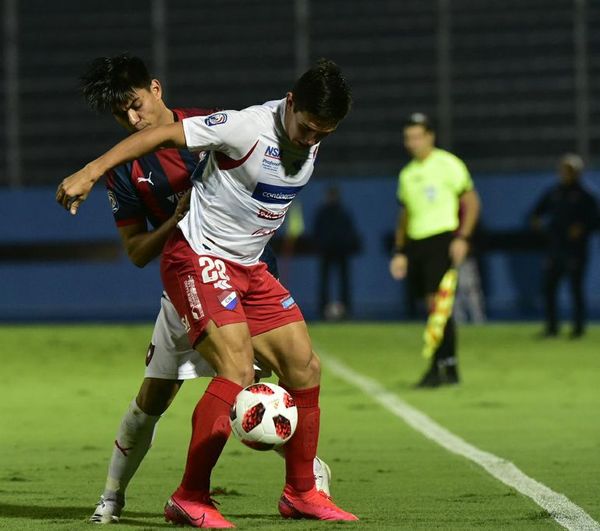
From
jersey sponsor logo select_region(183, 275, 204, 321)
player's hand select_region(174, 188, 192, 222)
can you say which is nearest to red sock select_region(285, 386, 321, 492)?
jersey sponsor logo select_region(183, 275, 204, 321)

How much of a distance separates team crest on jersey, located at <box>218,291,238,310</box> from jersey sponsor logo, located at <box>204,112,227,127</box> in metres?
0.66

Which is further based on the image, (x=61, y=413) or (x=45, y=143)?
(x=45, y=143)

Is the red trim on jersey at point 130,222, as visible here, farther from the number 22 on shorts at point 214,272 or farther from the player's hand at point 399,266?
the player's hand at point 399,266

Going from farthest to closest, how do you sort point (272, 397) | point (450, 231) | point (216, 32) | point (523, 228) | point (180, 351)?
1. point (216, 32)
2. point (523, 228)
3. point (450, 231)
4. point (180, 351)
5. point (272, 397)

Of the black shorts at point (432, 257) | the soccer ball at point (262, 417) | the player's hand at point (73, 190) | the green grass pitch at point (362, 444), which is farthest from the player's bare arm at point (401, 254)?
the player's hand at point (73, 190)

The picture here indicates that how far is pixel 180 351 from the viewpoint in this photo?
18.2 ft

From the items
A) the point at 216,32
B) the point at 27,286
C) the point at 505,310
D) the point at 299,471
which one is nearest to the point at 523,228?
the point at 505,310

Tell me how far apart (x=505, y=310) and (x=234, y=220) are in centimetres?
1829

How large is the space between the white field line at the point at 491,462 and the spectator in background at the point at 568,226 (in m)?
6.26

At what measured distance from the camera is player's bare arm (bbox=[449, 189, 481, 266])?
11.5 metres

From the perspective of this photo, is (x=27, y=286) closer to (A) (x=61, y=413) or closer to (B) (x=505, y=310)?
(B) (x=505, y=310)

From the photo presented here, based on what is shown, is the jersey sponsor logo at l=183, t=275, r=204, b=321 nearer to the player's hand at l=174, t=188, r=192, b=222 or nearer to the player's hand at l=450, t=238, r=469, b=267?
the player's hand at l=174, t=188, r=192, b=222

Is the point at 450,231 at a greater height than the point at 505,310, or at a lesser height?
greater

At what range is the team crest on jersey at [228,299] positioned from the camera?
5340 millimetres
